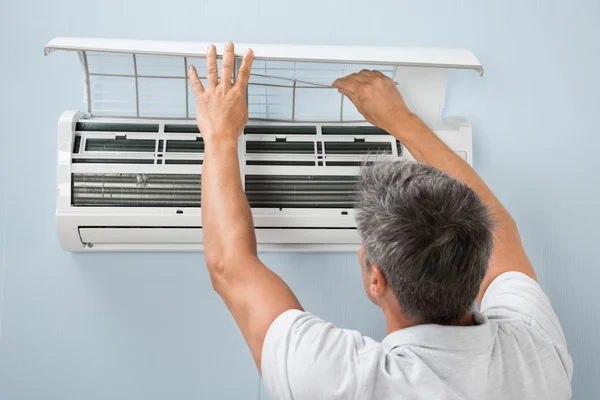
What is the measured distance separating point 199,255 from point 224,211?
0.48 meters

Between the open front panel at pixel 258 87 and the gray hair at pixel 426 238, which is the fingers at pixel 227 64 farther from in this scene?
the gray hair at pixel 426 238

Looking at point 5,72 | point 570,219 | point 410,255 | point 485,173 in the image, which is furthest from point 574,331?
point 5,72

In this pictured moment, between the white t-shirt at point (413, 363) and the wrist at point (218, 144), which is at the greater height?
the wrist at point (218, 144)

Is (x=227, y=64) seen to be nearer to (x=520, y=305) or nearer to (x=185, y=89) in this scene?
(x=185, y=89)

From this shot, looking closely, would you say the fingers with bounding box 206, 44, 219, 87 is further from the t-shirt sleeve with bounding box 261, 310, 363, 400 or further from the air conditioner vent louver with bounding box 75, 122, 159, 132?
the t-shirt sleeve with bounding box 261, 310, 363, 400

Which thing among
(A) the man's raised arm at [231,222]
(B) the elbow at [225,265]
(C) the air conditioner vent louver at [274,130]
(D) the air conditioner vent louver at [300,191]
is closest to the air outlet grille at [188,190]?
(D) the air conditioner vent louver at [300,191]

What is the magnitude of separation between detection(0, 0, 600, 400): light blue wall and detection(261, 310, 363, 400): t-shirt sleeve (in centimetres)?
63

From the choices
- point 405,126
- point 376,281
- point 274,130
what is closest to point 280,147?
point 274,130

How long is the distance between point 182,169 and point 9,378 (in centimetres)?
70

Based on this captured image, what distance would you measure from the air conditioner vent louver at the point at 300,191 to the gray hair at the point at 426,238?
19.1 inches

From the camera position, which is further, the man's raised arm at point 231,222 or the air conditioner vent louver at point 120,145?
the air conditioner vent louver at point 120,145

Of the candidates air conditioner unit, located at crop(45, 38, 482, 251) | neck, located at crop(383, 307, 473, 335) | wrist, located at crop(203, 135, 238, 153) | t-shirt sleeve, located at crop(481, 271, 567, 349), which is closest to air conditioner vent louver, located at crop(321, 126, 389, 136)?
air conditioner unit, located at crop(45, 38, 482, 251)

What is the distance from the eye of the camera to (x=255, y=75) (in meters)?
1.47

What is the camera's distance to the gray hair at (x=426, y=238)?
903mm
